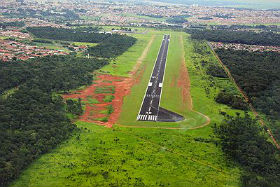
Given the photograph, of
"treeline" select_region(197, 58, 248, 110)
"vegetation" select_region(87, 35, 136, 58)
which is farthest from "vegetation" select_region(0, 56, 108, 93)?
"treeline" select_region(197, 58, 248, 110)

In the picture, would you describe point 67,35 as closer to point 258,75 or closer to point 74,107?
point 74,107

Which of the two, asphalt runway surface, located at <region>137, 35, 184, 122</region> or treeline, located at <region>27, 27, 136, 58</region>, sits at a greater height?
treeline, located at <region>27, 27, 136, 58</region>

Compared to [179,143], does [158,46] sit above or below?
above

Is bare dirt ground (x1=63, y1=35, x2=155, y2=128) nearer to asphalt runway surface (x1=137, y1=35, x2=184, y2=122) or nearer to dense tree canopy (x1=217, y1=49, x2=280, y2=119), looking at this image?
asphalt runway surface (x1=137, y1=35, x2=184, y2=122)

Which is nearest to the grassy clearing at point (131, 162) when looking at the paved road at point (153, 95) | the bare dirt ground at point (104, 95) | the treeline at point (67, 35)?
the bare dirt ground at point (104, 95)

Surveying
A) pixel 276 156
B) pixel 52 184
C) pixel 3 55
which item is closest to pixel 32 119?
pixel 52 184

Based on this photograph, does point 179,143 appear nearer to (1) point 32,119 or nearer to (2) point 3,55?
(1) point 32,119
